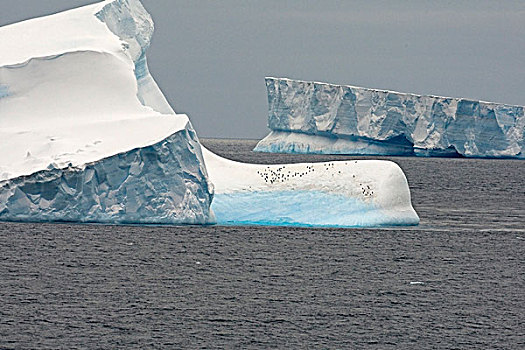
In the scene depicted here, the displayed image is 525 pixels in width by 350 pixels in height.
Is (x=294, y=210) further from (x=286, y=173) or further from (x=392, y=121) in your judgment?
(x=392, y=121)

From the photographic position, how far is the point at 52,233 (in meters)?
14.7

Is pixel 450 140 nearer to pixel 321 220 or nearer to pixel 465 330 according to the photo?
pixel 321 220

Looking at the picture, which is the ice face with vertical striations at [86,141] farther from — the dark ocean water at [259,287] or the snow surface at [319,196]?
the snow surface at [319,196]

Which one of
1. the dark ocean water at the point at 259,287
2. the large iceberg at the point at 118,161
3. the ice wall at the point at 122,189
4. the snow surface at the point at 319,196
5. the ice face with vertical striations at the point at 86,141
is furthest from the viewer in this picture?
the snow surface at the point at 319,196

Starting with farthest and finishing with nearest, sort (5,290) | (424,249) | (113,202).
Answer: (113,202) < (424,249) < (5,290)

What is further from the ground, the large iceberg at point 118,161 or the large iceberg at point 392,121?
the large iceberg at point 118,161

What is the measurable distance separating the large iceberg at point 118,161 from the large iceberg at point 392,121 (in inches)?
1042

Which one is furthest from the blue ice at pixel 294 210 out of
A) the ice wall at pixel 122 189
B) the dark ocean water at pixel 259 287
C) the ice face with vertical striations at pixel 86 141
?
the ice wall at pixel 122 189

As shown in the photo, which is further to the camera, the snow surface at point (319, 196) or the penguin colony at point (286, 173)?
the penguin colony at point (286, 173)

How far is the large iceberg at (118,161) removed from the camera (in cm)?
1486

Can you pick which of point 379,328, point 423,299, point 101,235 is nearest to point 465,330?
point 379,328

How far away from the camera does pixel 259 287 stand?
10539 millimetres

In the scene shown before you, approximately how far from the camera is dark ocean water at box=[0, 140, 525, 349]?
8.05 metres

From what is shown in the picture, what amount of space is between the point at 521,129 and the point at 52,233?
37122mm
